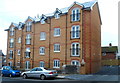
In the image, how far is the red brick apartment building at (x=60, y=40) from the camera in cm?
2492

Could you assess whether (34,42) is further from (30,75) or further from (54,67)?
(30,75)

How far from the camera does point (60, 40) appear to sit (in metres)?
27.5

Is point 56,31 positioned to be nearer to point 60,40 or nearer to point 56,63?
point 60,40

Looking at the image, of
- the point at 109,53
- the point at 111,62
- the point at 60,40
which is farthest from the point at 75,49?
the point at 109,53

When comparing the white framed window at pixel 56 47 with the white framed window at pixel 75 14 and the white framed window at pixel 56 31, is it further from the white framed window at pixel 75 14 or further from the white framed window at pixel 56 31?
the white framed window at pixel 75 14

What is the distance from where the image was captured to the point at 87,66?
24312 mm

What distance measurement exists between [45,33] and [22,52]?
7941 millimetres

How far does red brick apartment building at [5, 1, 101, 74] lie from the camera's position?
24.9m

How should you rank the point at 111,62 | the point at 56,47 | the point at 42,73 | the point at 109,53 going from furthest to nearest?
the point at 109,53
the point at 111,62
the point at 56,47
the point at 42,73

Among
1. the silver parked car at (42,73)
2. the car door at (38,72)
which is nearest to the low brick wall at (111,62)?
the silver parked car at (42,73)

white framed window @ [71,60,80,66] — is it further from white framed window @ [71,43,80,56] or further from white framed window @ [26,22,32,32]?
white framed window @ [26,22,32,32]

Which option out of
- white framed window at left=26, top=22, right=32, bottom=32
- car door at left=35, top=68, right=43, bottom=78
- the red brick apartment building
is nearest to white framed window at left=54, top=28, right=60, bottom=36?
the red brick apartment building

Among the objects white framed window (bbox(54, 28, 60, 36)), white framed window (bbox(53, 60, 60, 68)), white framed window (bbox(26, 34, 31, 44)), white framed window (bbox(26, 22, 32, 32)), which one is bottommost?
white framed window (bbox(53, 60, 60, 68))

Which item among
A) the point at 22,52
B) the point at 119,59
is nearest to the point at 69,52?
the point at 22,52
